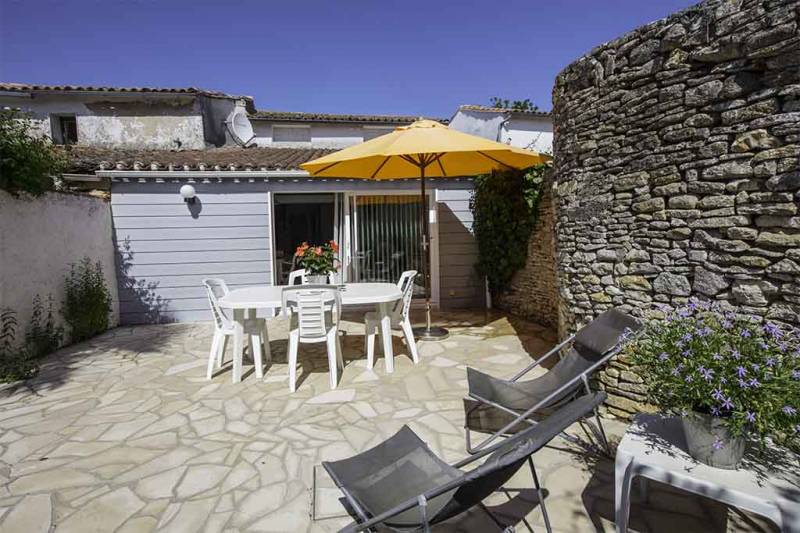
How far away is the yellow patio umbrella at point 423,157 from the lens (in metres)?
4.96

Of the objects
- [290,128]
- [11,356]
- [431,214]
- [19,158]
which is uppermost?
[290,128]

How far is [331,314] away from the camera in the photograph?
4.46 m

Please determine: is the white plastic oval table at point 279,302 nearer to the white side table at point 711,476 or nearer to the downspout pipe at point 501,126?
the white side table at point 711,476

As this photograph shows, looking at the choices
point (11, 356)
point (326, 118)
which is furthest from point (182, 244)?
point (326, 118)

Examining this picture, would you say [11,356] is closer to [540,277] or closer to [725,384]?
[725,384]

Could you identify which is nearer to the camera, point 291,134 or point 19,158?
point 19,158

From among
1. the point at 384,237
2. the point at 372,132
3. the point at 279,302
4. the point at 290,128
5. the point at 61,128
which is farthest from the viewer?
the point at 372,132

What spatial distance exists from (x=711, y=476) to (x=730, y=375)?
0.47 metres

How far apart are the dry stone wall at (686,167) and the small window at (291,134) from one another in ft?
32.0

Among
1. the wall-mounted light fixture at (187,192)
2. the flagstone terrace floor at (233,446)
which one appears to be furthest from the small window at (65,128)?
the flagstone terrace floor at (233,446)

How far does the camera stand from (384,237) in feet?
28.0

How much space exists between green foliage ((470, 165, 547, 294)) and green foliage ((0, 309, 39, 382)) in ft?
22.9

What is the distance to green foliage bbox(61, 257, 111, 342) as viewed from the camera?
6285mm

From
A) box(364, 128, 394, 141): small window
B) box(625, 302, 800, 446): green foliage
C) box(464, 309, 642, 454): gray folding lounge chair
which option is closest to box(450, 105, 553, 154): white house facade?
box(364, 128, 394, 141): small window
